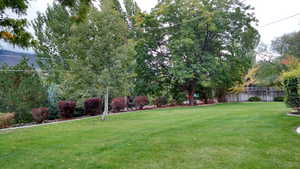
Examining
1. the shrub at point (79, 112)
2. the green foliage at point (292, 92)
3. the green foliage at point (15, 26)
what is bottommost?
the shrub at point (79, 112)

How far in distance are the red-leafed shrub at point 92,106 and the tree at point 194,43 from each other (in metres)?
4.97

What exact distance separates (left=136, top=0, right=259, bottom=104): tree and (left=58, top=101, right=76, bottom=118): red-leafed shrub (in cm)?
658

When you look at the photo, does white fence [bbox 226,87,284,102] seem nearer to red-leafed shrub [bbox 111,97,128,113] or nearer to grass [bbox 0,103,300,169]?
red-leafed shrub [bbox 111,97,128,113]

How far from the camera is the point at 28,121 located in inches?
440

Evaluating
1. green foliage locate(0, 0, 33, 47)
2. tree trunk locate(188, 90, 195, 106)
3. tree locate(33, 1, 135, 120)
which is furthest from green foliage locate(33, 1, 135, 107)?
tree trunk locate(188, 90, 195, 106)

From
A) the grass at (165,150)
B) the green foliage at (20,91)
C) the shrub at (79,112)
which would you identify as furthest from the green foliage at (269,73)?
the green foliage at (20,91)

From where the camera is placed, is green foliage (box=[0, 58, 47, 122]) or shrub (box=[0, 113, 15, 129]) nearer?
shrub (box=[0, 113, 15, 129])

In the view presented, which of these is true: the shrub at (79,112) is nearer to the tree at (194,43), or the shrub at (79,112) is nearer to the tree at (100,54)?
the tree at (100,54)

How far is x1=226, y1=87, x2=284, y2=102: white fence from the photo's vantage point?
71.0 ft

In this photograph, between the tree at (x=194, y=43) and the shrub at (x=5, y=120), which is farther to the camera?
the tree at (x=194, y=43)

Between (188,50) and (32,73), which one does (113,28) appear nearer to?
(32,73)

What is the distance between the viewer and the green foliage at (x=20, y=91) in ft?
34.8

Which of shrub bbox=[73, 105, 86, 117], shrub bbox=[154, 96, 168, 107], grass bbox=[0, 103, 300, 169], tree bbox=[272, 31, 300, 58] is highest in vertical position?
tree bbox=[272, 31, 300, 58]

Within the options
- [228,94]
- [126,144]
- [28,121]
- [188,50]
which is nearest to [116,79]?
[126,144]
